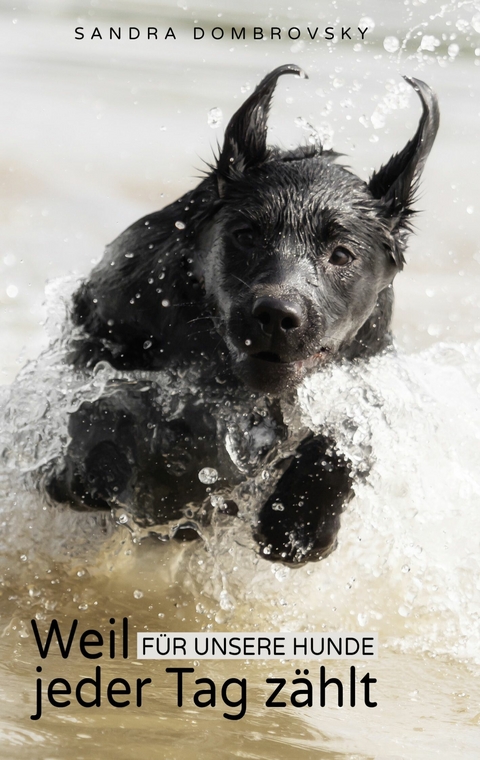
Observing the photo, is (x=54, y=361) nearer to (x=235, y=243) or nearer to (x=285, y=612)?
(x=235, y=243)

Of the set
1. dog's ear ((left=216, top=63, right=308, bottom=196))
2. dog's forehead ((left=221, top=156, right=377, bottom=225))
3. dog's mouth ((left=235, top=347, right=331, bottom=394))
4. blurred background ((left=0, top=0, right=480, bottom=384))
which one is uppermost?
blurred background ((left=0, top=0, right=480, bottom=384))

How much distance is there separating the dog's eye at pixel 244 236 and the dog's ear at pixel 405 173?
0.53 m

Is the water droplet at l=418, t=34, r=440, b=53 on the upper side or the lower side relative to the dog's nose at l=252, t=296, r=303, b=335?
upper

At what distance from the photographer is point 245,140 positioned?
3.21 m

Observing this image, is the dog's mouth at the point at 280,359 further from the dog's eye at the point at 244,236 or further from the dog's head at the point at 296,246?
the dog's eye at the point at 244,236

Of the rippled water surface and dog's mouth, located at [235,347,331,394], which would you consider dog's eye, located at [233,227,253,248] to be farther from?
the rippled water surface

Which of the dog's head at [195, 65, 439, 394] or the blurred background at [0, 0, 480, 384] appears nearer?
the dog's head at [195, 65, 439, 394]

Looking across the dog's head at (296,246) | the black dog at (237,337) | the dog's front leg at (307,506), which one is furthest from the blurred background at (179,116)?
the dog's front leg at (307,506)

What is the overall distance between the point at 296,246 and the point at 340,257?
178 millimetres

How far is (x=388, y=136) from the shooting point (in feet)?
31.2

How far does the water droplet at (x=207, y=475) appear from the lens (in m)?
3.26

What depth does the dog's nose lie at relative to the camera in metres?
2.75

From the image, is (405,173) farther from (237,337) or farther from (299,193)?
(237,337)

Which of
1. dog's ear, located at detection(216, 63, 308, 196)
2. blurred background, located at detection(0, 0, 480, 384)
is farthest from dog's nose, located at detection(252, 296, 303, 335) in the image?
blurred background, located at detection(0, 0, 480, 384)
